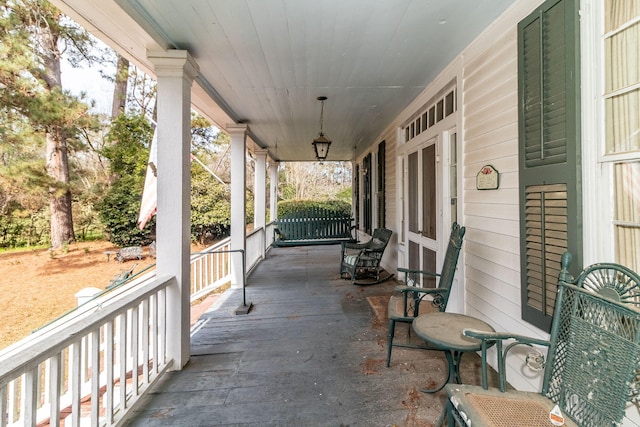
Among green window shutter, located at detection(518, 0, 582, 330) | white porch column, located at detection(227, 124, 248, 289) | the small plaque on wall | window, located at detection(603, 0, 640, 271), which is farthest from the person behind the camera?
white porch column, located at detection(227, 124, 248, 289)

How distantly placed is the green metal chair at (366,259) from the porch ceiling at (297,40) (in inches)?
88.8

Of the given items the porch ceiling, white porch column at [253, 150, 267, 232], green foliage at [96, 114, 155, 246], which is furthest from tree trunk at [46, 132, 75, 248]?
the porch ceiling

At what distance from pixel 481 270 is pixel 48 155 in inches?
409

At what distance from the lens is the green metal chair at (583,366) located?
1123 mm

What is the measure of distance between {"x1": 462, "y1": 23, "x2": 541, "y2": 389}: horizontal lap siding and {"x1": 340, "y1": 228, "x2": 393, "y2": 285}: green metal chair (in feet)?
7.42

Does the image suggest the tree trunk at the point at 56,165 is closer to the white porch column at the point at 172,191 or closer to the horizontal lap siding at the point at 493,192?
the white porch column at the point at 172,191

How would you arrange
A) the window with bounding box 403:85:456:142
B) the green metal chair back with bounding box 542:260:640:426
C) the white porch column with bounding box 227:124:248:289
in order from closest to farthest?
the green metal chair back with bounding box 542:260:640:426, the window with bounding box 403:85:456:142, the white porch column with bounding box 227:124:248:289

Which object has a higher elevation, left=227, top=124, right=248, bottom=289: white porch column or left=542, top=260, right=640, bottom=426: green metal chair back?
left=227, top=124, right=248, bottom=289: white porch column

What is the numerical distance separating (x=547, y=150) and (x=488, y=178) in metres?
0.58

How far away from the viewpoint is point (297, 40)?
2.32 metres

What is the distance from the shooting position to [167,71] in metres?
2.35

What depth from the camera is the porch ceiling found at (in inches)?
75.5

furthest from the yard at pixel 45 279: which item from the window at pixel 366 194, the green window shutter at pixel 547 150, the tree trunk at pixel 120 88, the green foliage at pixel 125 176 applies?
the green window shutter at pixel 547 150

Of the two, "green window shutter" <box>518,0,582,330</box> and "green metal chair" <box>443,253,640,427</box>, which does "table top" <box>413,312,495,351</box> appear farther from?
"green window shutter" <box>518,0,582,330</box>
